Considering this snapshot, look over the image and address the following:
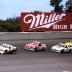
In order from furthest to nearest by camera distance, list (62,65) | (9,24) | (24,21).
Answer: (9,24) → (24,21) → (62,65)

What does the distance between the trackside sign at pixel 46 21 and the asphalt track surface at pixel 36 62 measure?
13929mm

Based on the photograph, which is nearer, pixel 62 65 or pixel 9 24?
pixel 62 65

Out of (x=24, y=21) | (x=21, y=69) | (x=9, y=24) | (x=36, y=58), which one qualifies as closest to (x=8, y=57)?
(x=36, y=58)

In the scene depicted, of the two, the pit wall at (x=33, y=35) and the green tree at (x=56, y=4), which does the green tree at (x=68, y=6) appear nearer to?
the green tree at (x=56, y=4)

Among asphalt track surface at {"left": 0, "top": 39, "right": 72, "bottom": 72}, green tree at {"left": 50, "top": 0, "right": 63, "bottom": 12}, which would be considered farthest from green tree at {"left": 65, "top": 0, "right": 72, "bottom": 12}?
asphalt track surface at {"left": 0, "top": 39, "right": 72, "bottom": 72}

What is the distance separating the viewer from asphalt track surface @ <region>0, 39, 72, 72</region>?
111ft

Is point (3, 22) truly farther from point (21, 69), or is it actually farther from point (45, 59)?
point (21, 69)

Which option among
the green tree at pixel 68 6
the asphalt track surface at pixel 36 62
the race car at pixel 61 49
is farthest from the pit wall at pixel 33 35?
the green tree at pixel 68 6

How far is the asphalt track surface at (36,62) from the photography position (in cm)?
3384

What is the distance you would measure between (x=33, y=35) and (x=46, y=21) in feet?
18.9

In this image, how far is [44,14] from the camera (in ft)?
214

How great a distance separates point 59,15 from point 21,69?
3229 centimetres

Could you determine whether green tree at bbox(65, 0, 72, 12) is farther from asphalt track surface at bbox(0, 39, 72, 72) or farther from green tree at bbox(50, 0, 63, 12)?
asphalt track surface at bbox(0, 39, 72, 72)

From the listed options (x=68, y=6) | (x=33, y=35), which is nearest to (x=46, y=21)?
(x=33, y=35)
